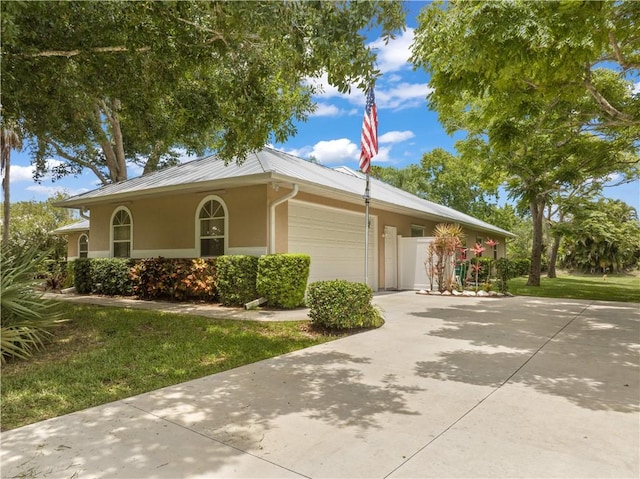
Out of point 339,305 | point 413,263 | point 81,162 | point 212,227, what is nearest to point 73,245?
point 81,162

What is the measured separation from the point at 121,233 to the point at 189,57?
9.03 metres

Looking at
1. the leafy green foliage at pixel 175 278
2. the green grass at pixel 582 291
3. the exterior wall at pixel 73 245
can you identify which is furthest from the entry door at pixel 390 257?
the exterior wall at pixel 73 245

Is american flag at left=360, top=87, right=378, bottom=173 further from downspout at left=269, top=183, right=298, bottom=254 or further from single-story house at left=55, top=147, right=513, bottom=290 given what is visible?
downspout at left=269, top=183, right=298, bottom=254

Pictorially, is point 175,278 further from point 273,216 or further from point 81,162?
point 81,162

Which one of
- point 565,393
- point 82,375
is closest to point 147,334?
point 82,375

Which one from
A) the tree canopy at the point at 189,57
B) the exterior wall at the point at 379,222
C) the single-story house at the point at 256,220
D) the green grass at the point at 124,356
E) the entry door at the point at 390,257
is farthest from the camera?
the entry door at the point at 390,257

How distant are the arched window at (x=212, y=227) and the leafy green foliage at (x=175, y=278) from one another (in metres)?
0.63

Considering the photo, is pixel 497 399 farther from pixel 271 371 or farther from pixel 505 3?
pixel 505 3

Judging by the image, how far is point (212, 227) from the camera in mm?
10742

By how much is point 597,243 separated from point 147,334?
36418 millimetres

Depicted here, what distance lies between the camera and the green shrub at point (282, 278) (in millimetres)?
8992

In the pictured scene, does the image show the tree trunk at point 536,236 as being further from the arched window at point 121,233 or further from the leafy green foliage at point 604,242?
the arched window at point 121,233

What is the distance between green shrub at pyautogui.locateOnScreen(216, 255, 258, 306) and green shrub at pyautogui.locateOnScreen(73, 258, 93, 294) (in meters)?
5.92

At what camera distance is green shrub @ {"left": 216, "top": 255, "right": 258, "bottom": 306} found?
30.5 feet
